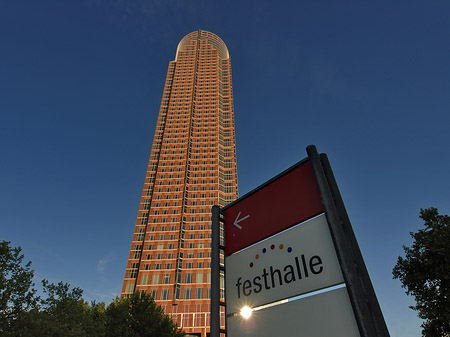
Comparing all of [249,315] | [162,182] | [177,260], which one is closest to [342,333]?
[249,315]

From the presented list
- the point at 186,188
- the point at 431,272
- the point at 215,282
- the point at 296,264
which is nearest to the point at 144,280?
the point at 186,188

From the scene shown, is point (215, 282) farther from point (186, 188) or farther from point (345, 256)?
point (186, 188)

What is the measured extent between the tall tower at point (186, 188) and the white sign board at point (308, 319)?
65352 mm

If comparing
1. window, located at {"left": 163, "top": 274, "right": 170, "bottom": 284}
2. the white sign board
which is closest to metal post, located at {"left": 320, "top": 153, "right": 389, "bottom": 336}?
the white sign board

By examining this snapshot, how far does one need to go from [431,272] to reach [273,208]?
938 inches

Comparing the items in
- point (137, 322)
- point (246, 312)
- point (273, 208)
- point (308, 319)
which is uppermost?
point (137, 322)

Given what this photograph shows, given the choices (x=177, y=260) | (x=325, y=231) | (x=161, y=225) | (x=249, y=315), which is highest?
(x=161, y=225)

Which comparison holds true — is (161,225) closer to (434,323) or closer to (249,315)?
(434,323)

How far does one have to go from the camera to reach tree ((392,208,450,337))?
62.1 feet

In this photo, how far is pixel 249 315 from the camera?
3053mm

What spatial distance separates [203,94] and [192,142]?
24.3 metres

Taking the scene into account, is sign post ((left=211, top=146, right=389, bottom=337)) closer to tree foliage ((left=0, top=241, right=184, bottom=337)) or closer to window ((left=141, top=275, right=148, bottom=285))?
tree foliage ((left=0, top=241, right=184, bottom=337))

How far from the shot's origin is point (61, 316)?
2591 cm

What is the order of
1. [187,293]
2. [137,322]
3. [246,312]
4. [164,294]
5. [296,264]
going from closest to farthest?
[296,264], [246,312], [137,322], [164,294], [187,293]
